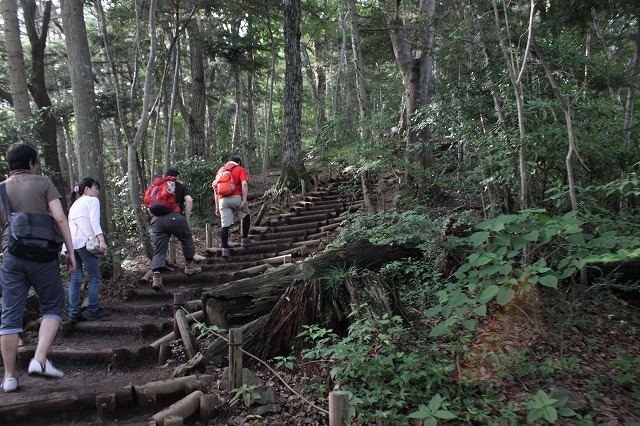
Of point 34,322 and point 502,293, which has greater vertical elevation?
point 502,293

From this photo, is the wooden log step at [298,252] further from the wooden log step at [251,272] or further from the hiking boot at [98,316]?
the hiking boot at [98,316]

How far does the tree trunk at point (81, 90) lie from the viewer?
7090 mm

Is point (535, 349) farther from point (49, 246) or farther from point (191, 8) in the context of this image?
point (191, 8)

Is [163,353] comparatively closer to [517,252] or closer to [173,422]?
[173,422]

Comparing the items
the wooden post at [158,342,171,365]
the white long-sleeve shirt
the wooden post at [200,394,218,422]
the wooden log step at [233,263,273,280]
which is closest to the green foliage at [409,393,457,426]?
the wooden post at [200,394,218,422]

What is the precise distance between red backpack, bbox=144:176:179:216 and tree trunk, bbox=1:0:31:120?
4.53 meters

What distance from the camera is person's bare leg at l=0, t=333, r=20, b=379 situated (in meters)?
3.49

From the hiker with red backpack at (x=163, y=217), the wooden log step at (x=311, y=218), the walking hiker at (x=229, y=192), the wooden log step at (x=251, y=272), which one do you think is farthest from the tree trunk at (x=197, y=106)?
the wooden log step at (x=251, y=272)

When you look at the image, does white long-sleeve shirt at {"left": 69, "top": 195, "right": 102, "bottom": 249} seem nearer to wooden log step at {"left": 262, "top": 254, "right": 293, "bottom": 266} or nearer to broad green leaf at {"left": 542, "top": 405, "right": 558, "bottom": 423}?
wooden log step at {"left": 262, "top": 254, "right": 293, "bottom": 266}

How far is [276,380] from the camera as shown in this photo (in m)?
3.89

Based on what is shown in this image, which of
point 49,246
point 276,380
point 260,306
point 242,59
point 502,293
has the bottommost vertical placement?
point 276,380

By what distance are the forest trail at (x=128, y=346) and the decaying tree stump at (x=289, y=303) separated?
635 mm

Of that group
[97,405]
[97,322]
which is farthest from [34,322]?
[97,405]

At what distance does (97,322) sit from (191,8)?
364 inches
